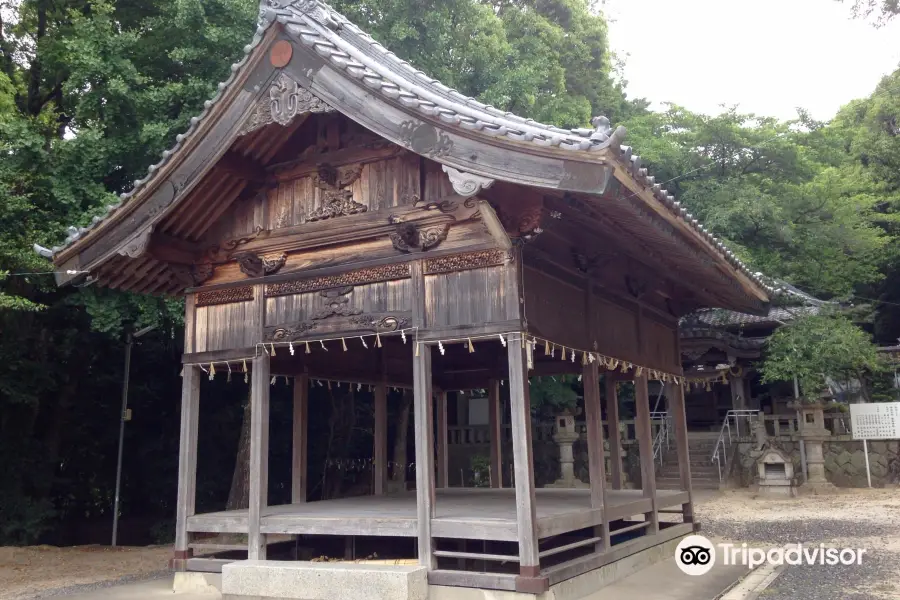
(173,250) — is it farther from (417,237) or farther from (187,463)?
(417,237)

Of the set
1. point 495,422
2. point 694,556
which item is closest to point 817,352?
point 495,422

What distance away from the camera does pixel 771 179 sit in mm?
23938

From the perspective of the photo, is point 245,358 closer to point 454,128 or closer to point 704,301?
point 454,128

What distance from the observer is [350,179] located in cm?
823

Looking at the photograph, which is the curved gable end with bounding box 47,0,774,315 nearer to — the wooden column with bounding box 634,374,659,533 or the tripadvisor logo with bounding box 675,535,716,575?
the wooden column with bounding box 634,374,659,533

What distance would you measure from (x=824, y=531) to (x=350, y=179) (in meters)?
12.0

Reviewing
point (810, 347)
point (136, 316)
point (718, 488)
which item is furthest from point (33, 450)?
point (810, 347)

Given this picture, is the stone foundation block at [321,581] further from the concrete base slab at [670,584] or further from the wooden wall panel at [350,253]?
the wooden wall panel at [350,253]

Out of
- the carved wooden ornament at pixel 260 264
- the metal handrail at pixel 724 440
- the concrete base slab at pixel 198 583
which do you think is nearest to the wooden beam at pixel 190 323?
the carved wooden ornament at pixel 260 264

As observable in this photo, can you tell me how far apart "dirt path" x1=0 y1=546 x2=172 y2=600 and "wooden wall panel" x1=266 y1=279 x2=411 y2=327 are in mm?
5552

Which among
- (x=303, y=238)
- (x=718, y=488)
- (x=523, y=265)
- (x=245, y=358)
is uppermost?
(x=303, y=238)

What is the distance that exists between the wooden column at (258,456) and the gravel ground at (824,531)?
5653 mm

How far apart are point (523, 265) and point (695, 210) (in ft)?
60.8

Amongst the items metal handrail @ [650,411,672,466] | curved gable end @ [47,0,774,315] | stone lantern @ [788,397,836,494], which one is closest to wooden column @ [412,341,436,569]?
curved gable end @ [47,0,774,315]
